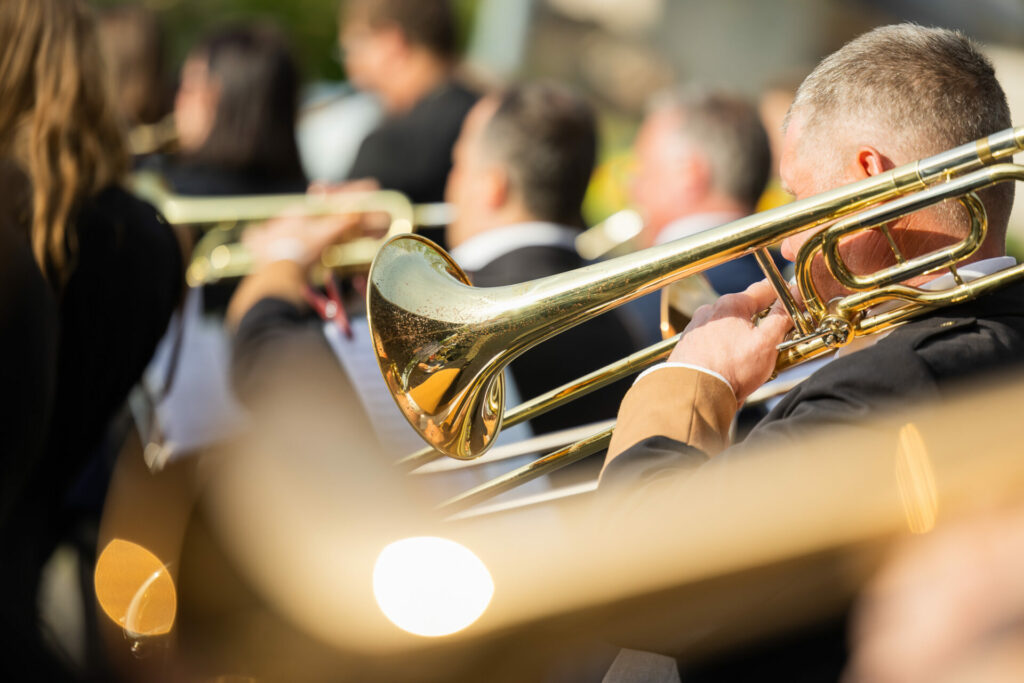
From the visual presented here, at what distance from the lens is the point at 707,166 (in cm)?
372

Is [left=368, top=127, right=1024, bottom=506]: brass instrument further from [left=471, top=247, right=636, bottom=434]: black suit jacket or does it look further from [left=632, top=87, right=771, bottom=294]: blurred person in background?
[left=632, top=87, right=771, bottom=294]: blurred person in background

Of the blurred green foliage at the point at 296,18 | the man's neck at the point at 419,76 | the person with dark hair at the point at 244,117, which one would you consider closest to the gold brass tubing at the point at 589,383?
the person with dark hair at the point at 244,117

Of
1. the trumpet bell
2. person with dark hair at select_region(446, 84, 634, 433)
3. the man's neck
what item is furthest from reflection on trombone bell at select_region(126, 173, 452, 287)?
the trumpet bell

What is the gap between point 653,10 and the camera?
393 inches

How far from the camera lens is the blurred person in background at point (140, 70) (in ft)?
14.9

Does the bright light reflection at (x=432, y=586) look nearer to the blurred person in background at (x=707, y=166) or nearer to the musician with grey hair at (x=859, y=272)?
the musician with grey hair at (x=859, y=272)

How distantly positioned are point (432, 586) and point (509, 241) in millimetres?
1204

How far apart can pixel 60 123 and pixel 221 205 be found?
5.22 feet

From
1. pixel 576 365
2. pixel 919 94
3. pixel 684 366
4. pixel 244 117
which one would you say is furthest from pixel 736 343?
pixel 244 117

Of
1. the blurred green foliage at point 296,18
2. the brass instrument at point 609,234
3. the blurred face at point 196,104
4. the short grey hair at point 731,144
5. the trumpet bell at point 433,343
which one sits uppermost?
the trumpet bell at point 433,343

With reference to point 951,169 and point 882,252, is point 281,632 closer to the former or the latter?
point 882,252

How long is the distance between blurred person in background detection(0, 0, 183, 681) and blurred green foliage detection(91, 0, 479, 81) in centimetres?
1095

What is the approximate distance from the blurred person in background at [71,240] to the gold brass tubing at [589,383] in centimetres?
77

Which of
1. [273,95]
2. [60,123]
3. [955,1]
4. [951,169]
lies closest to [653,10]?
[955,1]
